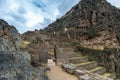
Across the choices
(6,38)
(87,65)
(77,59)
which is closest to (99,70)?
(87,65)

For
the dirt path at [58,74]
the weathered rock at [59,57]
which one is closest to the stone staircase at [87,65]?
the weathered rock at [59,57]

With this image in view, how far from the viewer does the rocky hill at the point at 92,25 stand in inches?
768

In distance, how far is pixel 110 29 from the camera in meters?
20.6

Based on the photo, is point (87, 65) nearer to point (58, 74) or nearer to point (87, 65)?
point (87, 65)

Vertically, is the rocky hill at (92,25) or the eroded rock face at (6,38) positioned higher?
the rocky hill at (92,25)

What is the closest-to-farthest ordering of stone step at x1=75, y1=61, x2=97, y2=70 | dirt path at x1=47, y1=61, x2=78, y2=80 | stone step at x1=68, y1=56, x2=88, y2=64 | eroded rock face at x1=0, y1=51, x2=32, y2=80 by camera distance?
eroded rock face at x1=0, y1=51, x2=32, y2=80 → dirt path at x1=47, y1=61, x2=78, y2=80 → stone step at x1=75, y1=61, x2=97, y2=70 → stone step at x1=68, y1=56, x2=88, y2=64

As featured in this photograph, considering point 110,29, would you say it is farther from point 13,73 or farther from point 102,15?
point 13,73

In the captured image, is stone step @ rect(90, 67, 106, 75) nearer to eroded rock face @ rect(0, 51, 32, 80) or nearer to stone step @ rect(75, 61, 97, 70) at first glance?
stone step @ rect(75, 61, 97, 70)

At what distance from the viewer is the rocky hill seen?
19.5m

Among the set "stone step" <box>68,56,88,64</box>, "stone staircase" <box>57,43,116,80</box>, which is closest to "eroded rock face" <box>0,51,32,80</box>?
"stone staircase" <box>57,43,116,80</box>

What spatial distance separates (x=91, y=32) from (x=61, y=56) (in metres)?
8.80

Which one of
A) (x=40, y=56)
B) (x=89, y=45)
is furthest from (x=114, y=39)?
(x=40, y=56)

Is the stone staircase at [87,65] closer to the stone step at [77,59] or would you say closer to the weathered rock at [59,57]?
the stone step at [77,59]

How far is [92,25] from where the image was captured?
23938mm
